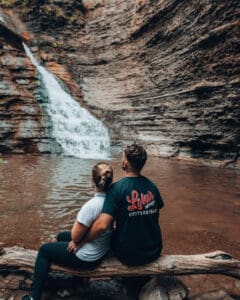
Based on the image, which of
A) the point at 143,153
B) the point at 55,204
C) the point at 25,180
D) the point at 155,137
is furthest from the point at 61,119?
the point at 143,153

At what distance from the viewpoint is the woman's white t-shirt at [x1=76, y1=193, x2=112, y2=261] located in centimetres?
320

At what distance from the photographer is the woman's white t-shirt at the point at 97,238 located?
3201 millimetres

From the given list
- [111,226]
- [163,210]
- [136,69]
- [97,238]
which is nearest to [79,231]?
[97,238]

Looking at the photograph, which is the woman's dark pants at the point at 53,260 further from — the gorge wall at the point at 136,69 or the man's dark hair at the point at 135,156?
the gorge wall at the point at 136,69

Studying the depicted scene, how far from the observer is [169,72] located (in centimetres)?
1905

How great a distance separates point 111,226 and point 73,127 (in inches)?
669

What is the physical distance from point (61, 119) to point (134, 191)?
56.4ft

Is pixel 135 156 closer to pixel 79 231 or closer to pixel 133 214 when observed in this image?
pixel 133 214

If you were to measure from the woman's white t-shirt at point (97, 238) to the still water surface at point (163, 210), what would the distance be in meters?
1.97

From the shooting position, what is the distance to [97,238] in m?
3.33

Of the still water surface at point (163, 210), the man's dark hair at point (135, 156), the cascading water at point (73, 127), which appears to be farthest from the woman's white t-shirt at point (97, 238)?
the cascading water at point (73, 127)

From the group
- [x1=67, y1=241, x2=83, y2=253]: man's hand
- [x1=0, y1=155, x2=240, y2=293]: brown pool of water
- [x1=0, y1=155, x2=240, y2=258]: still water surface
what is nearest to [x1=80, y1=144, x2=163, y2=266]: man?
[x1=67, y1=241, x2=83, y2=253]: man's hand

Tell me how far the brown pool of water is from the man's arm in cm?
153

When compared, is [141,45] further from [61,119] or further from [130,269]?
[130,269]
